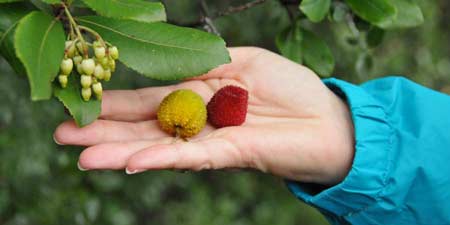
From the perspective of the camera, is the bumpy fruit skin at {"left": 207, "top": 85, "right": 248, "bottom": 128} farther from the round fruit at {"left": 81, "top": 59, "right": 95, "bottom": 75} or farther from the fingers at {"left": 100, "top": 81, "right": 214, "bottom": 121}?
the round fruit at {"left": 81, "top": 59, "right": 95, "bottom": 75}

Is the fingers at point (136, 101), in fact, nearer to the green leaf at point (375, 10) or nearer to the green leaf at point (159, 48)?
the green leaf at point (159, 48)

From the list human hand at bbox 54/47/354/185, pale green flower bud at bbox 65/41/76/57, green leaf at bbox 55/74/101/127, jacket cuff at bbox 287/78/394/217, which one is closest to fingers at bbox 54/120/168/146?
human hand at bbox 54/47/354/185

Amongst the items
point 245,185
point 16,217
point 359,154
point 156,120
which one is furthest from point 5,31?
point 245,185

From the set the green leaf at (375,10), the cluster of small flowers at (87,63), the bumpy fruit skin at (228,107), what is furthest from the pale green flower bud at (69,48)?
the green leaf at (375,10)

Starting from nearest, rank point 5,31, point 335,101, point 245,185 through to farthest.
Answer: point 5,31 → point 335,101 → point 245,185

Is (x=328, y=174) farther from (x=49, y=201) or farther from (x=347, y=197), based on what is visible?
(x=49, y=201)

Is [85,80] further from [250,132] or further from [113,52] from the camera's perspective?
[250,132]

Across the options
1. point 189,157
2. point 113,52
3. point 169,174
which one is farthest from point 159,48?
point 169,174
